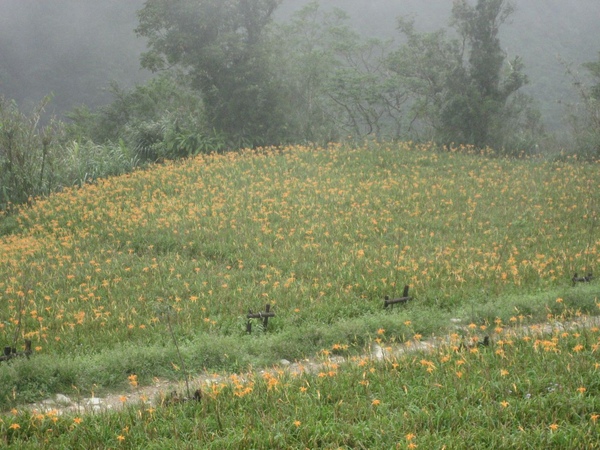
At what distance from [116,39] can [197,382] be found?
95.3 meters

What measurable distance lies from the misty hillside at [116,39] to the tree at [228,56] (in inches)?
1417

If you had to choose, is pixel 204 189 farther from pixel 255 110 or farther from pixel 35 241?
pixel 255 110

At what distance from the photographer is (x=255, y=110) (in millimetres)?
24453

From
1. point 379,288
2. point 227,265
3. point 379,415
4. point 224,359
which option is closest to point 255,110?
point 227,265

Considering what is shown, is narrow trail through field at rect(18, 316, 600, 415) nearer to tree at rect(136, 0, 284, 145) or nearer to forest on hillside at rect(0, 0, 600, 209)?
forest on hillside at rect(0, 0, 600, 209)

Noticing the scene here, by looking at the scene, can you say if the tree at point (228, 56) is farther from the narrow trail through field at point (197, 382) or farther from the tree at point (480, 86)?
the narrow trail through field at point (197, 382)

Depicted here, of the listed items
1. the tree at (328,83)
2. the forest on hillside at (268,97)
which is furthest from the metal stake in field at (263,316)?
the tree at (328,83)

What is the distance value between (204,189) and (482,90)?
1330 cm

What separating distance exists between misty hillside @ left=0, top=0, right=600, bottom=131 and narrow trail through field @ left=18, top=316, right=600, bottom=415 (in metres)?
49.9

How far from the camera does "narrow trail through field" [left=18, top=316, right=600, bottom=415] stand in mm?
6277

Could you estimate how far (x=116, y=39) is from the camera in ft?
307

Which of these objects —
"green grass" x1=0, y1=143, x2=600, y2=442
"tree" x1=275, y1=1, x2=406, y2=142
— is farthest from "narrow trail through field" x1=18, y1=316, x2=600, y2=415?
"tree" x1=275, y1=1, x2=406, y2=142

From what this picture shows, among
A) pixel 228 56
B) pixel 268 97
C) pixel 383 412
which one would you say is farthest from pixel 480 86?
pixel 383 412

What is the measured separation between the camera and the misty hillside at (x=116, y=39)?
6588 cm
